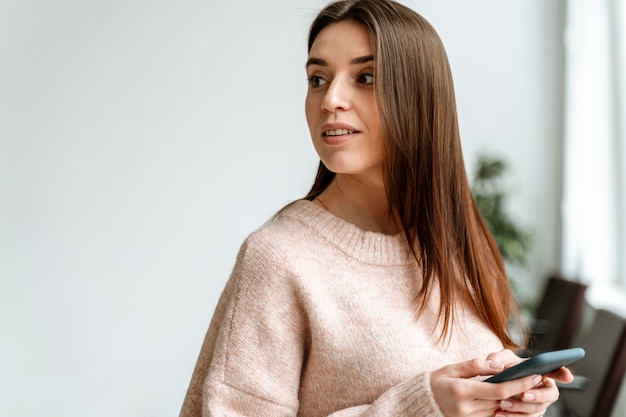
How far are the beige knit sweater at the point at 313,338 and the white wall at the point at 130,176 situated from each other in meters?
1.75

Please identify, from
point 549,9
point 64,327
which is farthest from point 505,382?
point 549,9

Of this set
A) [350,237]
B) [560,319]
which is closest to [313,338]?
[350,237]

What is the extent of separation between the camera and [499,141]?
4453 mm

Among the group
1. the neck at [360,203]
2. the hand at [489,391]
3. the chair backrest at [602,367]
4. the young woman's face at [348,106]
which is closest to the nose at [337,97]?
the young woman's face at [348,106]

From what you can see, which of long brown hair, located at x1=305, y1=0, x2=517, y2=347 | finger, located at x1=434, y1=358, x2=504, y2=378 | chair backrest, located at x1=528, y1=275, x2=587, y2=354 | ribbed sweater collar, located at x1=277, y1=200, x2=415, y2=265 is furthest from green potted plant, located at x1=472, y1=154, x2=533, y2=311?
finger, located at x1=434, y1=358, x2=504, y2=378

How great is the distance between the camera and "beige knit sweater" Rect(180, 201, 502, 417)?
1.23 m

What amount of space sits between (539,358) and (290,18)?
2.88m

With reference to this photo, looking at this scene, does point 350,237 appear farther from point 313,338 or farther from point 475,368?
point 475,368

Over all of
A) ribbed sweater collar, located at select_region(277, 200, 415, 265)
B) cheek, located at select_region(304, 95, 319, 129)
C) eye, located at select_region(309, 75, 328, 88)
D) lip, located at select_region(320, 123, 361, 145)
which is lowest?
ribbed sweater collar, located at select_region(277, 200, 415, 265)

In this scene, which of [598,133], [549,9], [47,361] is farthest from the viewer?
[549,9]

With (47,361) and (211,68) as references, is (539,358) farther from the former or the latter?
(211,68)

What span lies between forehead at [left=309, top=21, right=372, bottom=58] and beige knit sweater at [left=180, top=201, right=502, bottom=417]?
0.29 m

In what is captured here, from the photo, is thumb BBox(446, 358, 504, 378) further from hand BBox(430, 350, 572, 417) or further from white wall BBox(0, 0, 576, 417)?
white wall BBox(0, 0, 576, 417)

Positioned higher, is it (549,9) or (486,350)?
(549,9)
